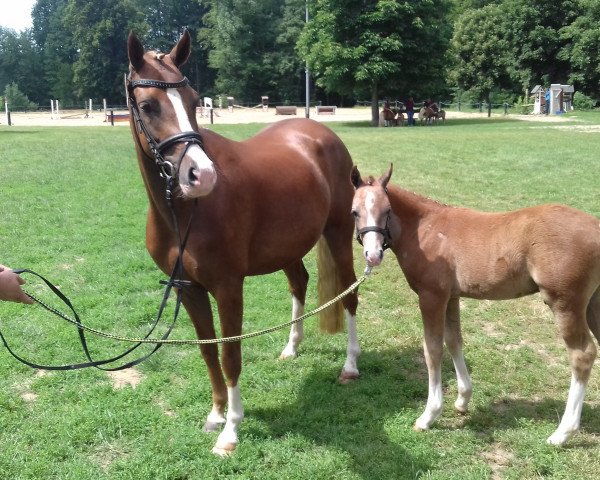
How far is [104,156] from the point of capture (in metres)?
17.6

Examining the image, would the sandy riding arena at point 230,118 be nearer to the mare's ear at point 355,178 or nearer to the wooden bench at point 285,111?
the wooden bench at point 285,111

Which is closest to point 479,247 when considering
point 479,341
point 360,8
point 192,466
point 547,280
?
point 547,280

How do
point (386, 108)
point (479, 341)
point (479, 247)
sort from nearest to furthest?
1. point (479, 247)
2. point (479, 341)
3. point (386, 108)

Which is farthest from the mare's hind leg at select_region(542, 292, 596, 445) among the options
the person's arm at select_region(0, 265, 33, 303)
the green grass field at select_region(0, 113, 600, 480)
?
the person's arm at select_region(0, 265, 33, 303)

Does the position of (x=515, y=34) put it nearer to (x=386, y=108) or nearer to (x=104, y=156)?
(x=386, y=108)

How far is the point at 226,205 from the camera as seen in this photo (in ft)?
11.4

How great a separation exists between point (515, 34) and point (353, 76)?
19.7 m

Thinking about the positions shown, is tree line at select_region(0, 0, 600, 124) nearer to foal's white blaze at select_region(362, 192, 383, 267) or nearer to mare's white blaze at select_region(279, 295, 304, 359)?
foal's white blaze at select_region(362, 192, 383, 267)

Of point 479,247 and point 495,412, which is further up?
point 479,247

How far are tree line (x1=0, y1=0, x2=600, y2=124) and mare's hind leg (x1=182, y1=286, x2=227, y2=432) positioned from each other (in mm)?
2264

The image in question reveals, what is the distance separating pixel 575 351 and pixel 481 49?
159 ft

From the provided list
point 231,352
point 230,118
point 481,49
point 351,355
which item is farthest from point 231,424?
point 481,49

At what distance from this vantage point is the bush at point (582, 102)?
4142 cm

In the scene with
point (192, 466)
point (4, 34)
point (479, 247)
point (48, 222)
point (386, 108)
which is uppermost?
point (4, 34)
